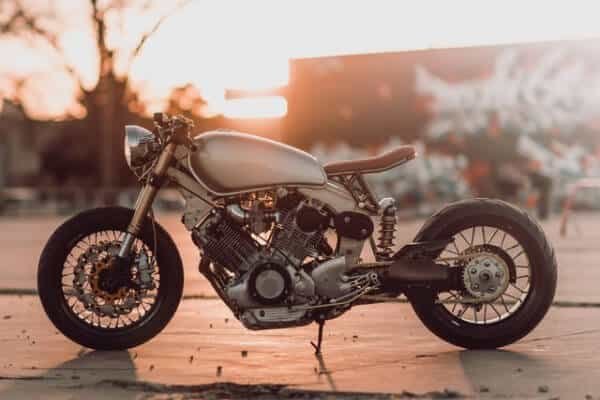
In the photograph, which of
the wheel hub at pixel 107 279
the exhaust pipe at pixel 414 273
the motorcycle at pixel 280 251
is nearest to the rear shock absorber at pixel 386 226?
the motorcycle at pixel 280 251

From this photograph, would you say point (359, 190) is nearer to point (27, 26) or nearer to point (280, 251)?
point (280, 251)

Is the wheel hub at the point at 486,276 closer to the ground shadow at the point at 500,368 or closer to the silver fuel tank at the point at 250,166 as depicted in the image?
the ground shadow at the point at 500,368

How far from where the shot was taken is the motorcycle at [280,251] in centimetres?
610

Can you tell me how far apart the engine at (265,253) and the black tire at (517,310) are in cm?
66

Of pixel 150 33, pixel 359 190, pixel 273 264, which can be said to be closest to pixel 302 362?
pixel 273 264

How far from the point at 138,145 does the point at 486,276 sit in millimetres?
2054

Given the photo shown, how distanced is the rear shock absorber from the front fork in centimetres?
120

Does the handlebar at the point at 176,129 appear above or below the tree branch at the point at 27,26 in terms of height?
below

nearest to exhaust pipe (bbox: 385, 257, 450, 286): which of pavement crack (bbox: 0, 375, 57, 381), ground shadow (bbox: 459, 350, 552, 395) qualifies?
ground shadow (bbox: 459, 350, 552, 395)

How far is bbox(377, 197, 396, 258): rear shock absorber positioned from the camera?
6281 millimetres

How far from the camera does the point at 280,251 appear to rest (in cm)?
610

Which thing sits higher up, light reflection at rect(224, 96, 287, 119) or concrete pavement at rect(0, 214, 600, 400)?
light reflection at rect(224, 96, 287, 119)

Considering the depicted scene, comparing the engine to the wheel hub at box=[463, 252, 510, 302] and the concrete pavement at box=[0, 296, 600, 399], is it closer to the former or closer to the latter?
the concrete pavement at box=[0, 296, 600, 399]

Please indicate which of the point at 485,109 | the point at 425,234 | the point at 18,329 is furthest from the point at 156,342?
the point at 485,109
